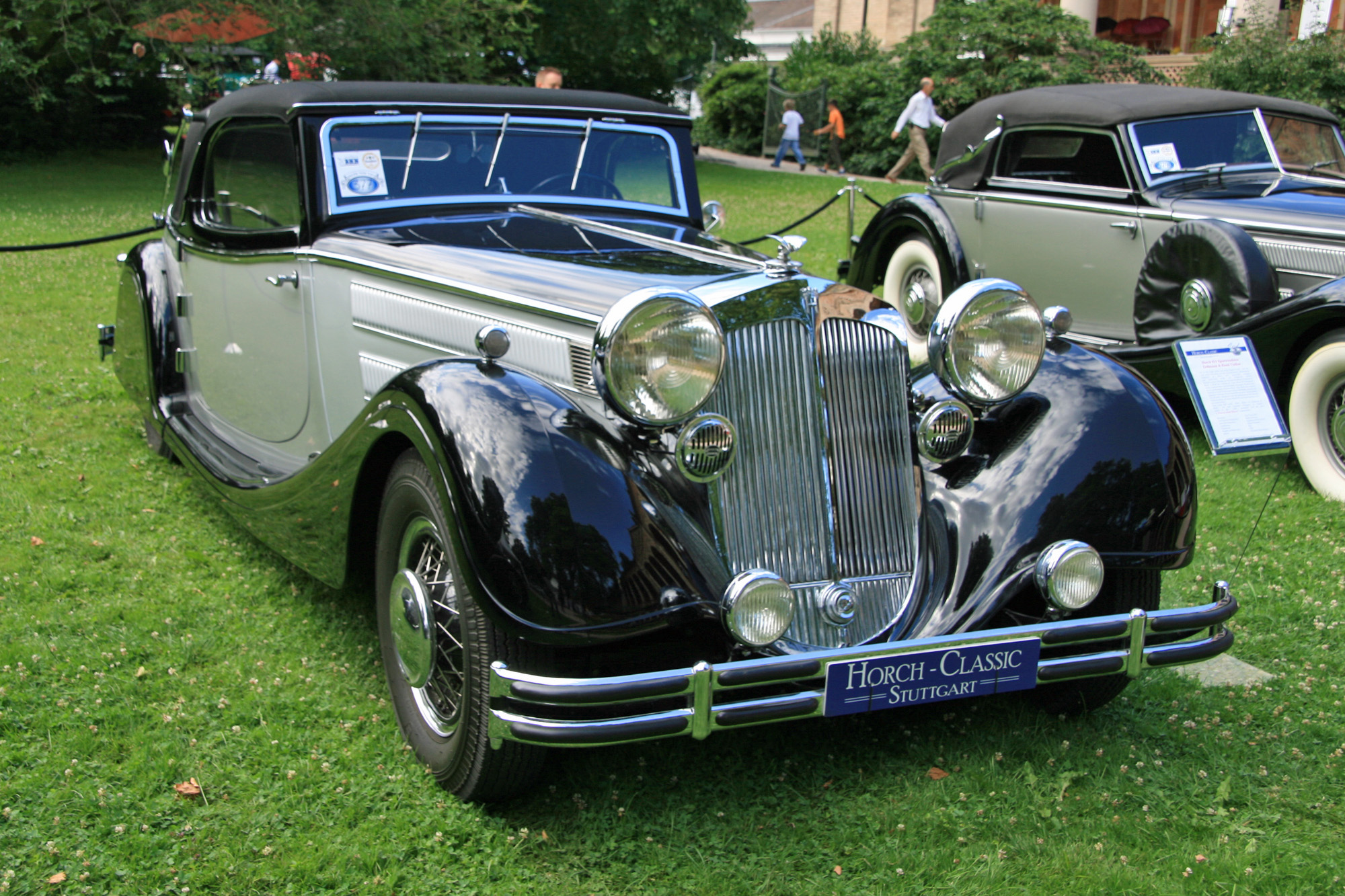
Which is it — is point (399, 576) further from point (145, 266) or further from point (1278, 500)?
point (1278, 500)

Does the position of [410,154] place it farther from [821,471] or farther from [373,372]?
[821,471]

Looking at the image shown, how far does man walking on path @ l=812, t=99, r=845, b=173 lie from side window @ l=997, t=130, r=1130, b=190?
12944 mm

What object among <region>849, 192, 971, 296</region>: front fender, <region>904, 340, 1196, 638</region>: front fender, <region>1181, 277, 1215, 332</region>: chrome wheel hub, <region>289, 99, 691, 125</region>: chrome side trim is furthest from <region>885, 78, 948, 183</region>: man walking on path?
A: <region>904, 340, 1196, 638</region>: front fender

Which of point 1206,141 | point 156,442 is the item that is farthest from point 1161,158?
point 156,442

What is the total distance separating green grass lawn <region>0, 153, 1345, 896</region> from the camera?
92.1 inches

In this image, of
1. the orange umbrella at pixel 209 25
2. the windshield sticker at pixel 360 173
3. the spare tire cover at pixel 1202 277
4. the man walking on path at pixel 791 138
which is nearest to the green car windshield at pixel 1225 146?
the spare tire cover at pixel 1202 277

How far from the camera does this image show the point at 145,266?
4.80 metres

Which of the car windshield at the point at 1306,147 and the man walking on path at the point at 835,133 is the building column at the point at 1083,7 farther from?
the car windshield at the point at 1306,147

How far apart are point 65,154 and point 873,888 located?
20428 mm

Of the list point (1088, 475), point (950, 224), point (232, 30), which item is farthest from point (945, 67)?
point (1088, 475)

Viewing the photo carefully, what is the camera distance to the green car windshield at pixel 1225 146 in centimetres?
631

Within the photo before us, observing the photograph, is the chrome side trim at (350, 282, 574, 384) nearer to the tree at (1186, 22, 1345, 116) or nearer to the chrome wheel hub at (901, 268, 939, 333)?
the chrome wheel hub at (901, 268, 939, 333)

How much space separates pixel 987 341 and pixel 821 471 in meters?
0.56

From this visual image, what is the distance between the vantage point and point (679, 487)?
2482 millimetres
